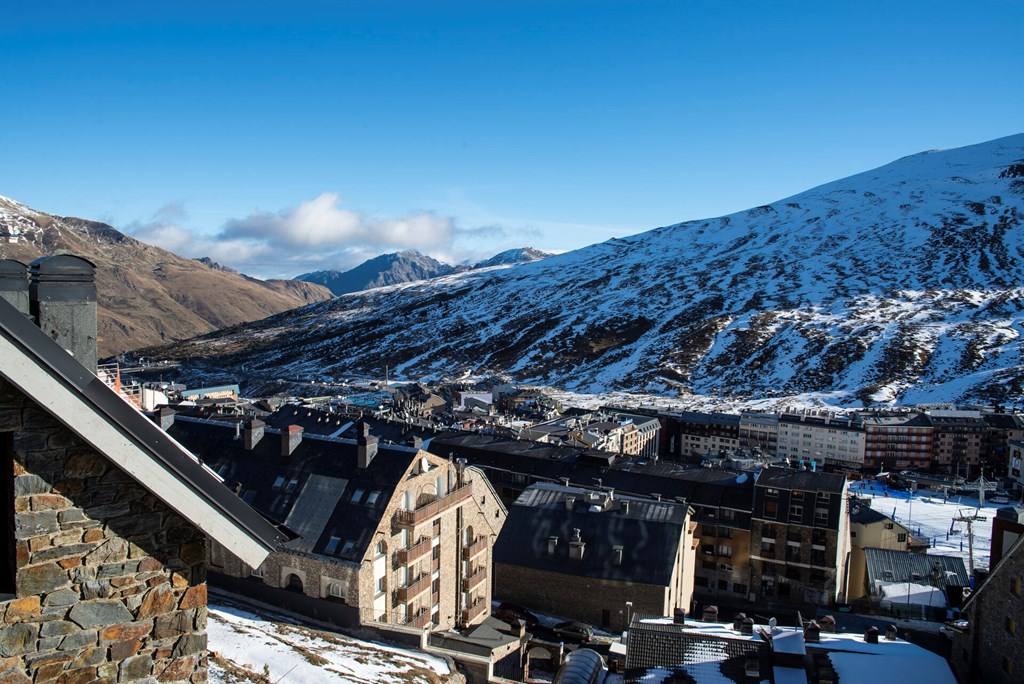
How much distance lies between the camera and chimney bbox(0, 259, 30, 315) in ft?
20.9

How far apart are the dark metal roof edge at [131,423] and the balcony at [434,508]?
79.4ft

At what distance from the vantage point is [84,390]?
5.37 m

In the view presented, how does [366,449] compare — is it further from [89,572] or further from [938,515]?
[938,515]

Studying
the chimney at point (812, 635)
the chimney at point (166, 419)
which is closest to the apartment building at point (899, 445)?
the chimney at point (812, 635)

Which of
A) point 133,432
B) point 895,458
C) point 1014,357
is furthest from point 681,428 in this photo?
point 133,432

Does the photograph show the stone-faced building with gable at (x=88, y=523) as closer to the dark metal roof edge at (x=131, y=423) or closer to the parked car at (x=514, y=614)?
the dark metal roof edge at (x=131, y=423)

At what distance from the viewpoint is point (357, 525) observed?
1138 inches

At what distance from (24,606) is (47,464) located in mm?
1200

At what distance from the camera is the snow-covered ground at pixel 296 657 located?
14680mm

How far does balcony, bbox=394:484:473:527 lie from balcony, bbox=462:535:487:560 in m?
2.58

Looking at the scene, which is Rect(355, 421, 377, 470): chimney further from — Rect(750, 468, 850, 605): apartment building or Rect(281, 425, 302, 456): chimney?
Rect(750, 468, 850, 605): apartment building

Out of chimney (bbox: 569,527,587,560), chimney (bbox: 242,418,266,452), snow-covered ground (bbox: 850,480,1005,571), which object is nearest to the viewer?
chimney (bbox: 242,418,266,452)

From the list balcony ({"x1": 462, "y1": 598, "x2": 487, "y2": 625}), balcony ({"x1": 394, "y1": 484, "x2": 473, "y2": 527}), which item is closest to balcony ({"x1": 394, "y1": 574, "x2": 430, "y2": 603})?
balcony ({"x1": 394, "y1": 484, "x2": 473, "y2": 527})

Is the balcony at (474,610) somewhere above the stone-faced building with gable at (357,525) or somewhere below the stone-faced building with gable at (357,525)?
below
